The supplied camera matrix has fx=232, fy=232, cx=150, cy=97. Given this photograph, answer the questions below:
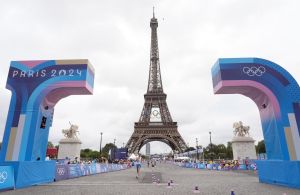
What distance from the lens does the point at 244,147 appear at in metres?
33.2

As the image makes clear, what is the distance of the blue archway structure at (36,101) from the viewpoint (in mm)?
14109

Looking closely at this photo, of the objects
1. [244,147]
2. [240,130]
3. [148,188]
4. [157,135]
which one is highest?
[157,135]

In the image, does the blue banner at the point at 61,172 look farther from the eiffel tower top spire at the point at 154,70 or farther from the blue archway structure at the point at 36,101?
the eiffel tower top spire at the point at 154,70

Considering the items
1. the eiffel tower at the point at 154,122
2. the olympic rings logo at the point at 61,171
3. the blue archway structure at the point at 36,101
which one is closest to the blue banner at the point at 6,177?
the blue archway structure at the point at 36,101

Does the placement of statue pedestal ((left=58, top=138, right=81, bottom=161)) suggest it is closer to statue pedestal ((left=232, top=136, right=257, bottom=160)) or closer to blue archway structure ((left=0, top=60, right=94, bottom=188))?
blue archway structure ((left=0, top=60, right=94, bottom=188))

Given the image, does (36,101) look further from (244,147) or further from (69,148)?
(244,147)

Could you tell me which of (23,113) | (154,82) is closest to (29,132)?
(23,113)

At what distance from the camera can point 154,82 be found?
81.1 m

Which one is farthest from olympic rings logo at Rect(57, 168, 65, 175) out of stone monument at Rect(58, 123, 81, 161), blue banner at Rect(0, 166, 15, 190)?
stone monument at Rect(58, 123, 81, 161)

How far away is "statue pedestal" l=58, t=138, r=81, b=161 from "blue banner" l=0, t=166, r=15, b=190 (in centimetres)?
2514

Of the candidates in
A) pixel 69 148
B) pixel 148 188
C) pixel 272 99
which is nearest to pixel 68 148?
pixel 69 148

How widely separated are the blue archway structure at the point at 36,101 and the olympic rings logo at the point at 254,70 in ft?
34.2

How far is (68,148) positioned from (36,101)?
2380 cm

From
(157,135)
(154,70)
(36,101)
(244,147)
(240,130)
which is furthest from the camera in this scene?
(154,70)
